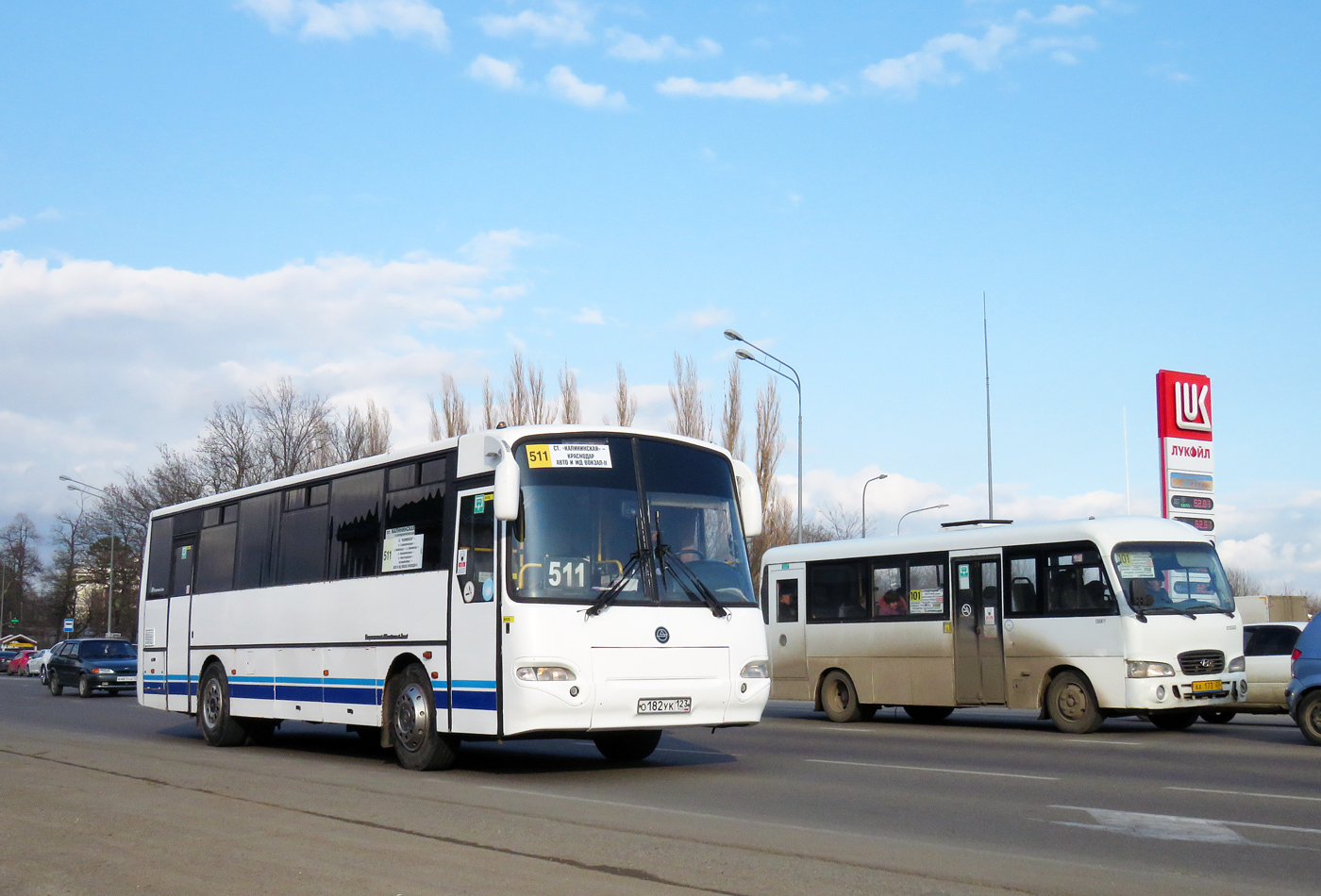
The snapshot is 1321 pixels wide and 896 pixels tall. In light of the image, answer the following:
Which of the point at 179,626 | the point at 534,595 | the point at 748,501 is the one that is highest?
the point at 748,501

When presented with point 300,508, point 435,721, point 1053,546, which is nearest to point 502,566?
point 435,721

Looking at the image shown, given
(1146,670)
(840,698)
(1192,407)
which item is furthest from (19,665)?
(1146,670)

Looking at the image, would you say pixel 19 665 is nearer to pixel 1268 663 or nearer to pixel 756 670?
pixel 1268 663

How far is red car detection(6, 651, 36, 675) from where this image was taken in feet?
196

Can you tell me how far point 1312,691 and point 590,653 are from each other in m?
9.14

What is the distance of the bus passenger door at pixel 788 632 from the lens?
71.5 ft

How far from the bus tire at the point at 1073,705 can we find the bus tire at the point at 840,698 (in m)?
3.79

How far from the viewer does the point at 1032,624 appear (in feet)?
58.5

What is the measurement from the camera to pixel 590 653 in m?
11.3

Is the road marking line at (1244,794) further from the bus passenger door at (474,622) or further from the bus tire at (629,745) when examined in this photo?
the bus passenger door at (474,622)

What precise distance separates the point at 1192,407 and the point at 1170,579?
612 inches

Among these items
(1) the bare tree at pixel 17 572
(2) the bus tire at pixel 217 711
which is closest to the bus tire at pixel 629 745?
(2) the bus tire at pixel 217 711

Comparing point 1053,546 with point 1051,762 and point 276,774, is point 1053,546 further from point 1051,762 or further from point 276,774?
point 276,774

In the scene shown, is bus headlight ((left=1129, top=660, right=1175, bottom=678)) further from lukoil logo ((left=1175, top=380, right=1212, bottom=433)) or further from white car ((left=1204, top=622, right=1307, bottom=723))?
lukoil logo ((left=1175, top=380, right=1212, bottom=433))
